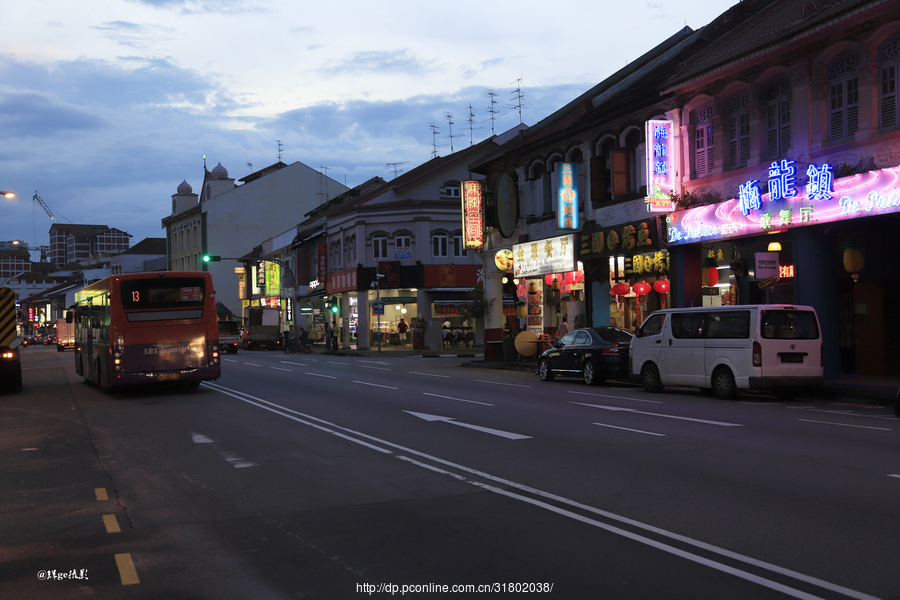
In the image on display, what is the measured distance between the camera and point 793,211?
20.3 meters

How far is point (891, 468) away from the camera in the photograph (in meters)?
9.02

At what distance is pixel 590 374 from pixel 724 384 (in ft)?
17.2

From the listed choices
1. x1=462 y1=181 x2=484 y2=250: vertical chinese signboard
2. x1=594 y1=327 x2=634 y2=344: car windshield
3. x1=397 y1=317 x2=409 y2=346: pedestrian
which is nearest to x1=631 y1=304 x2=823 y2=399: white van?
x1=594 y1=327 x2=634 y2=344: car windshield

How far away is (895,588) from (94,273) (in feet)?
489

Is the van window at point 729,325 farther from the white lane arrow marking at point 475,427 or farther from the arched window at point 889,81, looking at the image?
the white lane arrow marking at point 475,427

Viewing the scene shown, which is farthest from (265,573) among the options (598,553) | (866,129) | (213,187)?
(213,187)

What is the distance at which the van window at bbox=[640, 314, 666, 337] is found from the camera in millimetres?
19922

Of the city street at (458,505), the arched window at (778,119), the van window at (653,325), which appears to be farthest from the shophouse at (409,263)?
the city street at (458,505)

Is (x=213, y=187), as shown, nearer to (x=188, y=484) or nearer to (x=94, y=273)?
(x=94, y=273)

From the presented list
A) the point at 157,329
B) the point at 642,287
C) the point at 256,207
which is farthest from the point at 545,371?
the point at 256,207

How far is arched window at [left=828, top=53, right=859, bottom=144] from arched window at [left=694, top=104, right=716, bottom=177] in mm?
4014

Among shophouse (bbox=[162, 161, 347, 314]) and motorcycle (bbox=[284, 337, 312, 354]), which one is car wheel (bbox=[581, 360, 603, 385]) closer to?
motorcycle (bbox=[284, 337, 312, 354])

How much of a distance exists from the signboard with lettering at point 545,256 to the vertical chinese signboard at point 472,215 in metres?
2.78

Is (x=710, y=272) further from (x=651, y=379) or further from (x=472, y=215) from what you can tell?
(x=472, y=215)
